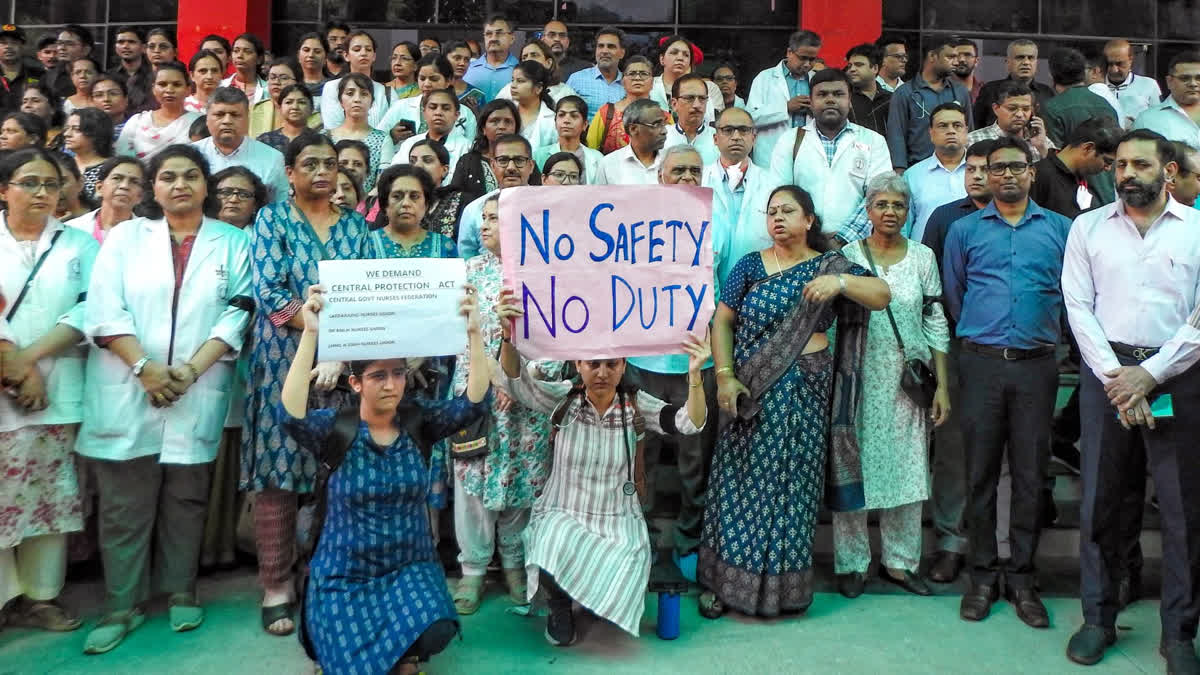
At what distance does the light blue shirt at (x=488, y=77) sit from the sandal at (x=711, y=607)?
4.88 metres

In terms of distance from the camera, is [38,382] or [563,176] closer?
[38,382]

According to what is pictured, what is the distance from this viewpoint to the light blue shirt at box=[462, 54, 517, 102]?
8164 mm

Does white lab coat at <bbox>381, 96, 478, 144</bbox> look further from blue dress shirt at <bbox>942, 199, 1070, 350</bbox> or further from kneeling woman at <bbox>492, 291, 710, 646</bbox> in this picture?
blue dress shirt at <bbox>942, 199, 1070, 350</bbox>

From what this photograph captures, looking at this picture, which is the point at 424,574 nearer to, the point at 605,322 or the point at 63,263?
the point at 605,322

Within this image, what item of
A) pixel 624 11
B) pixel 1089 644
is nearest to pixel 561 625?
pixel 1089 644

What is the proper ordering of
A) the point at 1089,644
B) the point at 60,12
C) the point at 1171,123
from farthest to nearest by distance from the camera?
the point at 60,12
the point at 1171,123
the point at 1089,644

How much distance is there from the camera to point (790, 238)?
4.65m

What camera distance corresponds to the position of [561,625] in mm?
4203

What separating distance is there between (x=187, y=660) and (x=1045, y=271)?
413cm

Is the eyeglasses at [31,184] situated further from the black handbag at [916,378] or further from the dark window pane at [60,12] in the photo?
the dark window pane at [60,12]

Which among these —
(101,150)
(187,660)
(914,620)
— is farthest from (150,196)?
(914,620)

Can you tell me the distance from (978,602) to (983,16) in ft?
31.8

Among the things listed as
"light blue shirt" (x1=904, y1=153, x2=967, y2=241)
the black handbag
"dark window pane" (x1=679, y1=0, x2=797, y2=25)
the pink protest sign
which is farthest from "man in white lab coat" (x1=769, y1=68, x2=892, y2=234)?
"dark window pane" (x1=679, y1=0, x2=797, y2=25)

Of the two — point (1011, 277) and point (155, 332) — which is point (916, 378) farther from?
point (155, 332)
